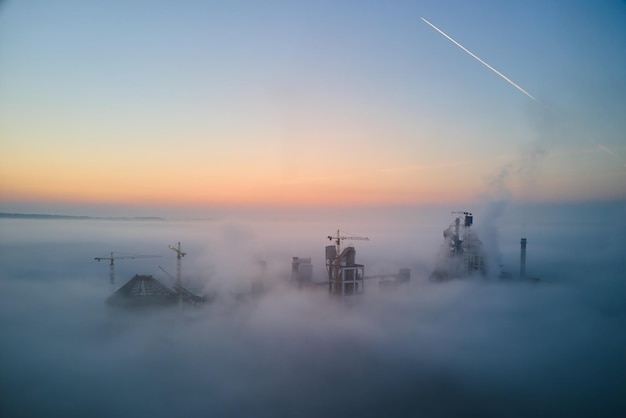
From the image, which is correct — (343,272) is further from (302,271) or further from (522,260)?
(522,260)

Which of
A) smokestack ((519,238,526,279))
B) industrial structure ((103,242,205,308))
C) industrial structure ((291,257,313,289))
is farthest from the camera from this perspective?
smokestack ((519,238,526,279))

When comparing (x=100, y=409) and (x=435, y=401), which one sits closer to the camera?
(x=100, y=409)

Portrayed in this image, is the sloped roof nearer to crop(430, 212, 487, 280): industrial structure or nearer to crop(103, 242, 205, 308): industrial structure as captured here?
crop(103, 242, 205, 308): industrial structure

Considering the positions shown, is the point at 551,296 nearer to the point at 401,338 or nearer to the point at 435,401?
the point at 401,338

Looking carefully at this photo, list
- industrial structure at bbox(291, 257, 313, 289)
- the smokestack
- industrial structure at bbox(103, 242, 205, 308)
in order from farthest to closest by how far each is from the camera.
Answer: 1. the smokestack
2. industrial structure at bbox(291, 257, 313, 289)
3. industrial structure at bbox(103, 242, 205, 308)

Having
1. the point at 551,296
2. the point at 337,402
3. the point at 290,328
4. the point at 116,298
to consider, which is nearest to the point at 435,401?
the point at 337,402

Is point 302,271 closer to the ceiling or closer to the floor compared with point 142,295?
closer to the ceiling

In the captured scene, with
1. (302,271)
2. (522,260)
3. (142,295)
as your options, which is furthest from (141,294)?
(522,260)

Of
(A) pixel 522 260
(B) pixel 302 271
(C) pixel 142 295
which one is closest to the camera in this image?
(C) pixel 142 295

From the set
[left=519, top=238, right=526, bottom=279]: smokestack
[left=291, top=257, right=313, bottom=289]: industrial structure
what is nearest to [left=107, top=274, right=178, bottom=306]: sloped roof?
[left=291, top=257, right=313, bottom=289]: industrial structure
